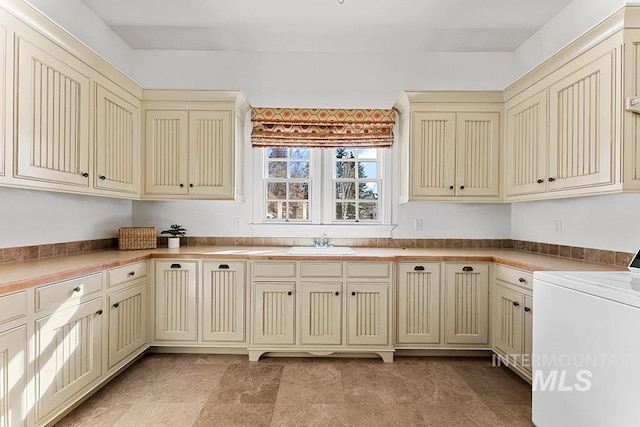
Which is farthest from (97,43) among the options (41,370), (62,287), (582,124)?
(582,124)

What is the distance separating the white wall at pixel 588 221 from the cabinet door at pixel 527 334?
64 centimetres

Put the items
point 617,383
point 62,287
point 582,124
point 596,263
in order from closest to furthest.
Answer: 1. point 617,383
2. point 62,287
3. point 582,124
4. point 596,263

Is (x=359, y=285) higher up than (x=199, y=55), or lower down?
lower down

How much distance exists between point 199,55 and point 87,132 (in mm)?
1609

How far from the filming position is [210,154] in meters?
3.16

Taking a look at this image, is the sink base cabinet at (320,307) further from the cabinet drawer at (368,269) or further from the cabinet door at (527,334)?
the cabinet door at (527,334)

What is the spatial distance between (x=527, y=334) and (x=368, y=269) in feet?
3.96

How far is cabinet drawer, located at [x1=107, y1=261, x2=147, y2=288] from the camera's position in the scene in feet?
7.80

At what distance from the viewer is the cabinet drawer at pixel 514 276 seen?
2.40 m

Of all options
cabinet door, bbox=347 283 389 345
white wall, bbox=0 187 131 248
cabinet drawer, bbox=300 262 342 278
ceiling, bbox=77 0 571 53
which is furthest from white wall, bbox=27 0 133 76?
cabinet door, bbox=347 283 389 345

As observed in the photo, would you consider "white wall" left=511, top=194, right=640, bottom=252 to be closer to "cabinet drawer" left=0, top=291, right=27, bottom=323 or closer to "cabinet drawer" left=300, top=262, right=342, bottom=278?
"cabinet drawer" left=300, top=262, right=342, bottom=278

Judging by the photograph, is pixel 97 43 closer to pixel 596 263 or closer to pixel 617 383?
pixel 617 383

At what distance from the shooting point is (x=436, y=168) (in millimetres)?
3145

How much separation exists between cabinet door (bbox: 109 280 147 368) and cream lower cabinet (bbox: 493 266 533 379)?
9.46 feet
